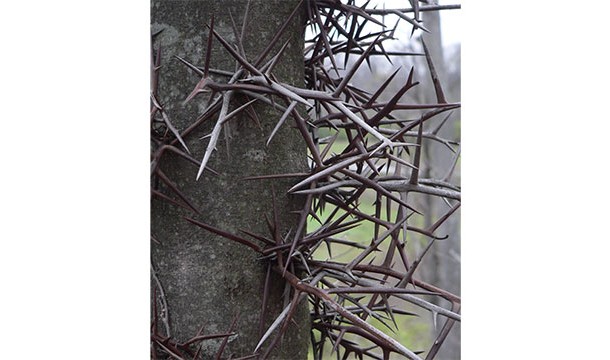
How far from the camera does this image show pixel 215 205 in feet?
1.36

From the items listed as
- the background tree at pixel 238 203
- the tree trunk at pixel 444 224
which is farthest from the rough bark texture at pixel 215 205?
the tree trunk at pixel 444 224

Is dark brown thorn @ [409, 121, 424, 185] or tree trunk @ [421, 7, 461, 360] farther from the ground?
dark brown thorn @ [409, 121, 424, 185]

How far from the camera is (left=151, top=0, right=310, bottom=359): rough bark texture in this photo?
1.35ft

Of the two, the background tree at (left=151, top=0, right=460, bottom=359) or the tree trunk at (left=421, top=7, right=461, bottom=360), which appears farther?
the tree trunk at (left=421, top=7, right=461, bottom=360)

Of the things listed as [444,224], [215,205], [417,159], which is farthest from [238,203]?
[444,224]

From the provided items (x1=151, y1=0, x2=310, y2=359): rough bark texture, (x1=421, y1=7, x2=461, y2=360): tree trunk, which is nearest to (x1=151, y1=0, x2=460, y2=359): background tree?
(x1=151, y1=0, x2=310, y2=359): rough bark texture

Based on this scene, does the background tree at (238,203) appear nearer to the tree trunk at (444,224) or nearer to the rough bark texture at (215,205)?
the rough bark texture at (215,205)

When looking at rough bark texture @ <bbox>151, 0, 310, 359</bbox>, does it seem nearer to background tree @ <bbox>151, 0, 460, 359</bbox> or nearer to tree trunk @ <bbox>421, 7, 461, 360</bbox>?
background tree @ <bbox>151, 0, 460, 359</bbox>

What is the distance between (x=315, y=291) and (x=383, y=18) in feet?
0.83

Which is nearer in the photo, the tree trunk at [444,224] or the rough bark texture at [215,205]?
the rough bark texture at [215,205]

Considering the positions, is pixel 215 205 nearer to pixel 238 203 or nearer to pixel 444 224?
pixel 238 203

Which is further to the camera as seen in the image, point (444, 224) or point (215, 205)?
point (444, 224)

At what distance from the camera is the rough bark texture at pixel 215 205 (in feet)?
1.35

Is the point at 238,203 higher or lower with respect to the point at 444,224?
higher
